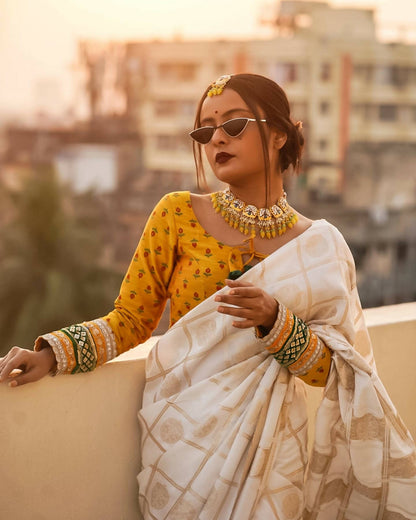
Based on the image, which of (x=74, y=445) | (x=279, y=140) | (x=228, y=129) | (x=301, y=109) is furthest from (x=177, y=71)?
(x=74, y=445)

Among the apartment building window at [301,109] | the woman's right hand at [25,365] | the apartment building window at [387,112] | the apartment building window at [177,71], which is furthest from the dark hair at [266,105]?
the apartment building window at [387,112]

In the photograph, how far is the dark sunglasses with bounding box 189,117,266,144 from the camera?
72.0 inches

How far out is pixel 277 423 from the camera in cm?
173

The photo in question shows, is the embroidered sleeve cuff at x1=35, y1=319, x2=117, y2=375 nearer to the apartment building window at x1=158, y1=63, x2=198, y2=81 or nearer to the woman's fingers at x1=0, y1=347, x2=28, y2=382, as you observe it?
the woman's fingers at x1=0, y1=347, x2=28, y2=382

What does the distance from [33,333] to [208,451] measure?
761 inches

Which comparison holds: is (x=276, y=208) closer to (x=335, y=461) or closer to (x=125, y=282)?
(x=125, y=282)

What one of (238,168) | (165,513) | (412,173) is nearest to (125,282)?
(238,168)

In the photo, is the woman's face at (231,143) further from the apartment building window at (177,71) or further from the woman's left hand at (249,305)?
the apartment building window at (177,71)

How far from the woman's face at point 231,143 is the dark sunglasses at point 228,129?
0.01m

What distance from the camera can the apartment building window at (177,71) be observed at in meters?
36.8

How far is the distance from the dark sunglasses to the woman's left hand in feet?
1.42

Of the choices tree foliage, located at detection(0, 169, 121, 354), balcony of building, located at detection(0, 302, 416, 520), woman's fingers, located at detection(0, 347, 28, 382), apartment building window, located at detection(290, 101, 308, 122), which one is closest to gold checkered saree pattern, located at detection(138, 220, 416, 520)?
balcony of building, located at detection(0, 302, 416, 520)

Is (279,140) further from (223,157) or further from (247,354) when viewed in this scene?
(247,354)

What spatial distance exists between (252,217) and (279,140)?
0.22 meters
